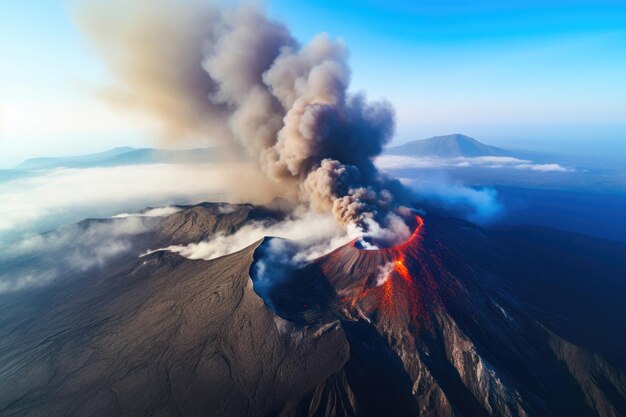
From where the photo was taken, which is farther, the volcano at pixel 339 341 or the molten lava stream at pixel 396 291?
the molten lava stream at pixel 396 291

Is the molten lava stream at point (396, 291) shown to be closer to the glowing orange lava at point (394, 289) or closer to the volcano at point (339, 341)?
the glowing orange lava at point (394, 289)

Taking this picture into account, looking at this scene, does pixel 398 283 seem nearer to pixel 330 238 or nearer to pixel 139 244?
pixel 330 238

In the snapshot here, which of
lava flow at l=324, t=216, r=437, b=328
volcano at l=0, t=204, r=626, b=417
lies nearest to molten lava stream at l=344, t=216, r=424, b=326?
lava flow at l=324, t=216, r=437, b=328

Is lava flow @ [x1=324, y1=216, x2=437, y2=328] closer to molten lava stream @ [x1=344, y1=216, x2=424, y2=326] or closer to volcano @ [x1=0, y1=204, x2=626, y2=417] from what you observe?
molten lava stream @ [x1=344, y1=216, x2=424, y2=326]

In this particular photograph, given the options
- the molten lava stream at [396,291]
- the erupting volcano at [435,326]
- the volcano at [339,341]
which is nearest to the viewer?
the erupting volcano at [435,326]

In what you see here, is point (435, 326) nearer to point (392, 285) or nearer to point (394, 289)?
point (394, 289)

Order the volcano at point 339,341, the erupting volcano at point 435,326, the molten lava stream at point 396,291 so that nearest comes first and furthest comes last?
the erupting volcano at point 435,326
the volcano at point 339,341
the molten lava stream at point 396,291

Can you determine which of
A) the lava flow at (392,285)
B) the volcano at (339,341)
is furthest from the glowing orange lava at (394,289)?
the volcano at (339,341)
